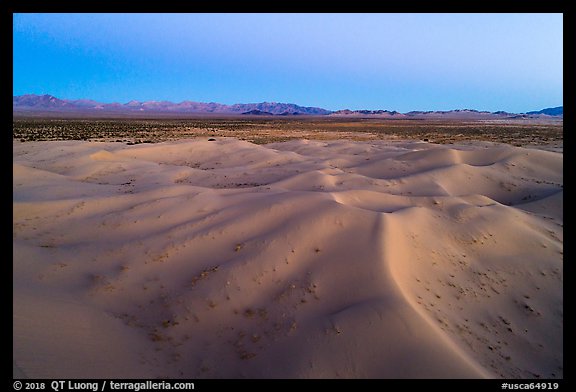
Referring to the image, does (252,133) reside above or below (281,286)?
above

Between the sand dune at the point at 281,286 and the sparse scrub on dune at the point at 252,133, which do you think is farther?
the sparse scrub on dune at the point at 252,133

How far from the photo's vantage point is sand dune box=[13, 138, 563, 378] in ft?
14.7

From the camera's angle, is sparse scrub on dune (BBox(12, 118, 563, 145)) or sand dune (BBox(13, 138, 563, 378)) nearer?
sand dune (BBox(13, 138, 563, 378))

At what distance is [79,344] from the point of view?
14.7 ft

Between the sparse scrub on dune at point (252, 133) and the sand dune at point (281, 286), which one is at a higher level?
the sparse scrub on dune at point (252, 133)

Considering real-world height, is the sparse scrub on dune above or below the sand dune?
above

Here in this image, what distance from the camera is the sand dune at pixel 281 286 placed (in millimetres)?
4492

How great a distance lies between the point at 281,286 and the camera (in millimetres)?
6230

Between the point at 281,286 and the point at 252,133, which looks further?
the point at 252,133
